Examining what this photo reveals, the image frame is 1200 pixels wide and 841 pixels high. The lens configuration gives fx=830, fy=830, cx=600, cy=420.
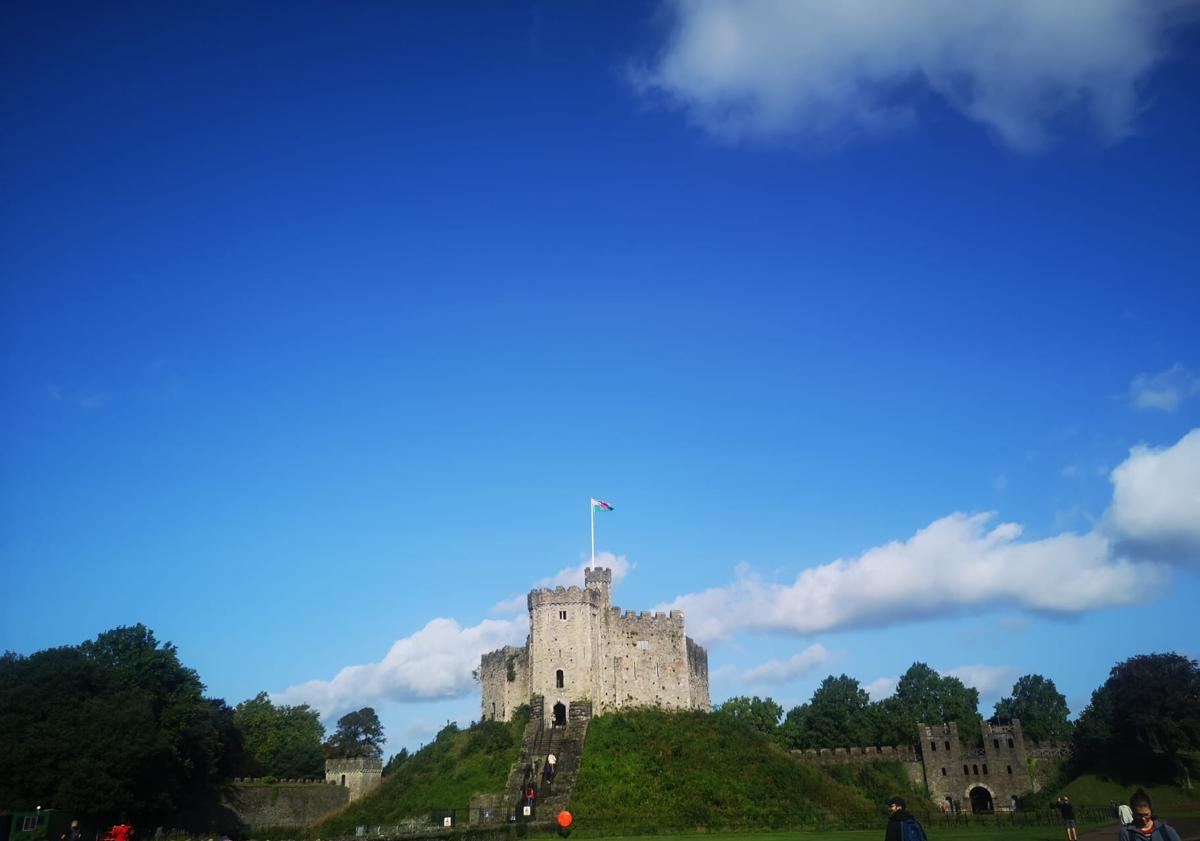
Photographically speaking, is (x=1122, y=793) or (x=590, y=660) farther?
(x=590, y=660)

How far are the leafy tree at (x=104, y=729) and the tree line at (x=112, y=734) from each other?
52 mm

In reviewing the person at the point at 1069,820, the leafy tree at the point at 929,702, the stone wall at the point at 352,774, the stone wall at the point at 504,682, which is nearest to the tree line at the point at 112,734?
the stone wall at the point at 352,774

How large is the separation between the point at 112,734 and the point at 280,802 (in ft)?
79.0

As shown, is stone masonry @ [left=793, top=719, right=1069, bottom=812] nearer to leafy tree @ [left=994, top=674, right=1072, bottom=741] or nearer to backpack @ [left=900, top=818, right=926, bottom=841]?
leafy tree @ [left=994, top=674, right=1072, bottom=741]

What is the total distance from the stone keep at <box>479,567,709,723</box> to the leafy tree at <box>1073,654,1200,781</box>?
104 ft

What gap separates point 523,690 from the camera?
2375 inches

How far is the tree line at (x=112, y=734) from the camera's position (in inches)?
1644

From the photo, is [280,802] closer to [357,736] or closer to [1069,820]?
[357,736]

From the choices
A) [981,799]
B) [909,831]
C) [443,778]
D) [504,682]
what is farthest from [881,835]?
[981,799]

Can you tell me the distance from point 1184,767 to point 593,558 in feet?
145

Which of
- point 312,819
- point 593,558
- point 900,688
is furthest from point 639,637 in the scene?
point 900,688

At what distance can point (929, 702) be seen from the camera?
8969cm

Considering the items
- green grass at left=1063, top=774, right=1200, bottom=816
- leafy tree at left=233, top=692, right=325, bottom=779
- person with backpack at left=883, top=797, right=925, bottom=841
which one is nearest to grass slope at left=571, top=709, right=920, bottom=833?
green grass at left=1063, top=774, right=1200, bottom=816

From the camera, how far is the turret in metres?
61.6
